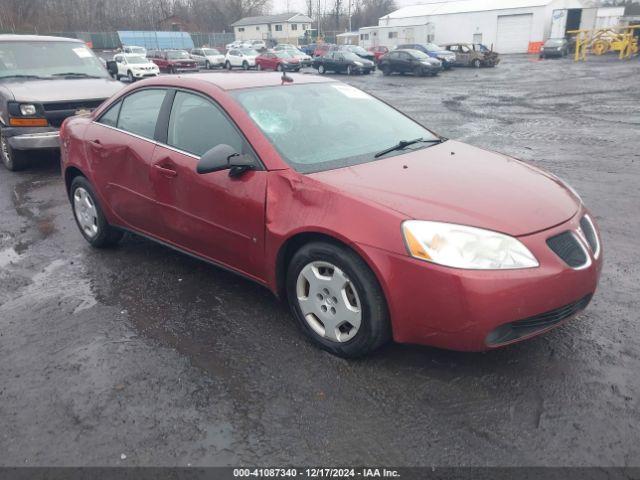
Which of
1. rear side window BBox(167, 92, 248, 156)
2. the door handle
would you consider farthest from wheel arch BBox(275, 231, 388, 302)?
the door handle

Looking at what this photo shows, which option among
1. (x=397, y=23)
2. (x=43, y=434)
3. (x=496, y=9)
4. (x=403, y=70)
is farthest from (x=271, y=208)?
(x=397, y=23)

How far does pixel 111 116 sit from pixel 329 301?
2.89 meters

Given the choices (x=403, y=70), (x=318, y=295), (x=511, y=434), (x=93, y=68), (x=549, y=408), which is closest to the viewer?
(x=511, y=434)

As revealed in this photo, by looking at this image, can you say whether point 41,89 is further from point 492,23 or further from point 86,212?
point 492,23

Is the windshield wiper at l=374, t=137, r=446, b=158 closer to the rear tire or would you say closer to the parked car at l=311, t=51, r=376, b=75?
the rear tire

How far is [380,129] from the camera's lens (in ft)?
12.5

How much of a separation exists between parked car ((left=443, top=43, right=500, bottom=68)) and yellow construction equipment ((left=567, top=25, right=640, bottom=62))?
6652 millimetres

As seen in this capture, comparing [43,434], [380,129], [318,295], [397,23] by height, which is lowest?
[43,434]

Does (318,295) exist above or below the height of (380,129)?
below

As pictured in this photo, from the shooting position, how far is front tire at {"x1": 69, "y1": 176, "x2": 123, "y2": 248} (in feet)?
15.4

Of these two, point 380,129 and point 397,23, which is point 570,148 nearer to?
point 380,129

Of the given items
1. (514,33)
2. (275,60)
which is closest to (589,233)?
(275,60)

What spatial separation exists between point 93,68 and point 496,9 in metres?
49.1

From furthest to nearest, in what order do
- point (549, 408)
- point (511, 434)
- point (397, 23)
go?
point (397, 23)
point (549, 408)
point (511, 434)
